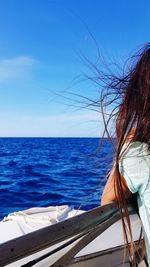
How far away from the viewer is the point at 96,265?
1.74 meters

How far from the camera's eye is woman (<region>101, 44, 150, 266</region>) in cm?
111

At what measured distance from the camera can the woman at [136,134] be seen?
3.64 ft

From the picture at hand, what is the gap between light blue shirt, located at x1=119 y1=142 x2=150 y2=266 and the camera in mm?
1101

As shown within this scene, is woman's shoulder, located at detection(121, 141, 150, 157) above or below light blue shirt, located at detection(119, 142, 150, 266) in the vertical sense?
above

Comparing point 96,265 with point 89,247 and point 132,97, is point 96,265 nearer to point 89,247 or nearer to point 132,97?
point 89,247

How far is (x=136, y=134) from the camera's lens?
1.14 m

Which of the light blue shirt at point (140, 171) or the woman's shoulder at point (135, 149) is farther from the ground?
the woman's shoulder at point (135, 149)

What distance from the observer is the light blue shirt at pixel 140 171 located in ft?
3.61

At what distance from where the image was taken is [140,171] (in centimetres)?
111

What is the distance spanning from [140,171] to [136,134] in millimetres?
118

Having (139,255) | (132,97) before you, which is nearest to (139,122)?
(132,97)

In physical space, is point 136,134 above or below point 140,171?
above

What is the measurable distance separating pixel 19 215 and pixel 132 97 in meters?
1.58

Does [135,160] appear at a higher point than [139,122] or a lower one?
lower
